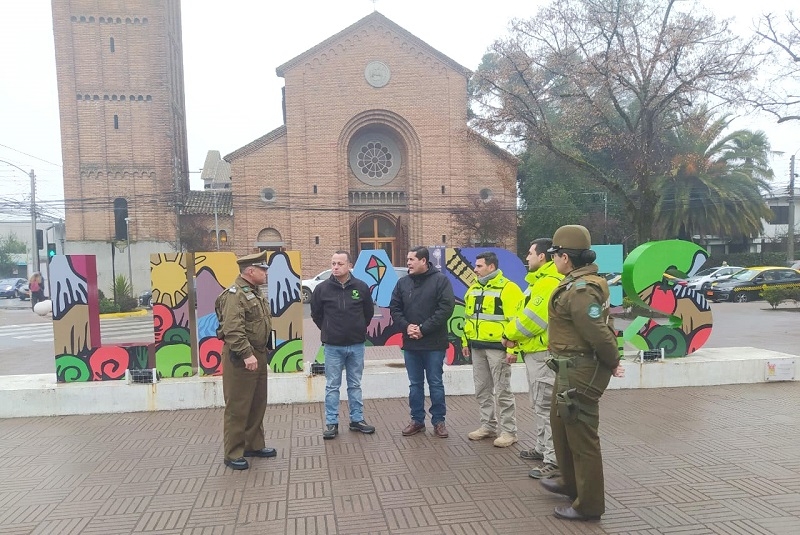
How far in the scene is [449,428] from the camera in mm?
5836

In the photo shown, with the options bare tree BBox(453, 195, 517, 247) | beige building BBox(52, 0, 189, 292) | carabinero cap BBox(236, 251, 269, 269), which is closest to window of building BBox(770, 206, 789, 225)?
bare tree BBox(453, 195, 517, 247)

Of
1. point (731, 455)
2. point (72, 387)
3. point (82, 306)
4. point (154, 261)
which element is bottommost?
point (731, 455)

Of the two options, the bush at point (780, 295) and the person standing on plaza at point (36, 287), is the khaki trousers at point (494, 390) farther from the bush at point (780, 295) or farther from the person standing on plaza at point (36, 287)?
the person standing on plaza at point (36, 287)

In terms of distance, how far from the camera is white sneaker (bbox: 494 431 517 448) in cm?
520

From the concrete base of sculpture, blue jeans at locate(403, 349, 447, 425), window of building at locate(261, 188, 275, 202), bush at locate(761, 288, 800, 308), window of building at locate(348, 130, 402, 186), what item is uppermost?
window of building at locate(348, 130, 402, 186)

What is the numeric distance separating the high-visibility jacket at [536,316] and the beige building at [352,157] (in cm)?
2634

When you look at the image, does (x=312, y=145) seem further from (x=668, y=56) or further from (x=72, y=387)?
(x=72, y=387)

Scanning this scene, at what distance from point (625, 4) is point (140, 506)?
57.8ft

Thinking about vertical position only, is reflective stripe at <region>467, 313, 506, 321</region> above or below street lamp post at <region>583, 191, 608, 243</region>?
below

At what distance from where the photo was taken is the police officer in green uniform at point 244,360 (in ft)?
15.6

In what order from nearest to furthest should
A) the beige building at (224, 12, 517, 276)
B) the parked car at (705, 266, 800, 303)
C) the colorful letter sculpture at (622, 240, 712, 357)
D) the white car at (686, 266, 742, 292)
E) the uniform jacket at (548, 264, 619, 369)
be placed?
the uniform jacket at (548, 264, 619, 369), the colorful letter sculpture at (622, 240, 712, 357), the parked car at (705, 266, 800, 303), the white car at (686, 266, 742, 292), the beige building at (224, 12, 517, 276)

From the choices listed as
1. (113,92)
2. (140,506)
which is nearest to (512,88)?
(140,506)

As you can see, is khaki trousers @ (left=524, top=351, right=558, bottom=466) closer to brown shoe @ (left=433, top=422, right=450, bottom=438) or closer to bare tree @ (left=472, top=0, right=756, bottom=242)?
brown shoe @ (left=433, top=422, right=450, bottom=438)

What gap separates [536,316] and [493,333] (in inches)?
23.8
